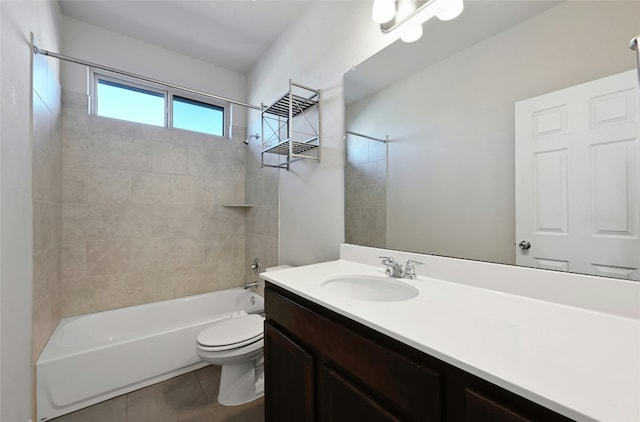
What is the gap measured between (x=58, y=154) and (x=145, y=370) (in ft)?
5.61

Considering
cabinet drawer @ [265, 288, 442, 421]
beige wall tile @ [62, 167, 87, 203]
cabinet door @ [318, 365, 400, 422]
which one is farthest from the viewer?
beige wall tile @ [62, 167, 87, 203]

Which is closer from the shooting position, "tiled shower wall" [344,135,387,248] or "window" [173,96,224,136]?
"tiled shower wall" [344,135,387,248]

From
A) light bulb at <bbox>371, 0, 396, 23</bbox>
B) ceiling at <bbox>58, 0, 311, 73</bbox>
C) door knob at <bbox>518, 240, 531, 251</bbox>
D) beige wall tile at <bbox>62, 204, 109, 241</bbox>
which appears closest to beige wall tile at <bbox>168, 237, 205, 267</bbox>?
beige wall tile at <bbox>62, 204, 109, 241</bbox>

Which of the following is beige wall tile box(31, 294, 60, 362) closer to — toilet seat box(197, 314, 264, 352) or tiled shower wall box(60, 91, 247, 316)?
tiled shower wall box(60, 91, 247, 316)

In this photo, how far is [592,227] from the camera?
2.49ft

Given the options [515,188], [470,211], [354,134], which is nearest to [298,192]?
[354,134]

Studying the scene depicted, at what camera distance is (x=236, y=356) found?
5.03 ft

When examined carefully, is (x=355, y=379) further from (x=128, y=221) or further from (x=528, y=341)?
(x=128, y=221)

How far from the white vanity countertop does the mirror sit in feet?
0.68

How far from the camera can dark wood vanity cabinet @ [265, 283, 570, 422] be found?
0.49m

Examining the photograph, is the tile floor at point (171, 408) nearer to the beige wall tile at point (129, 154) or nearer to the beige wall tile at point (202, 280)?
the beige wall tile at point (202, 280)

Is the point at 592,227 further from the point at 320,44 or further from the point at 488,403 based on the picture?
the point at 320,44

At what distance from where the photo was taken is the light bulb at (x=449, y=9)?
1065 mm

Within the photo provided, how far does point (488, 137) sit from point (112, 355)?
2.46 m
